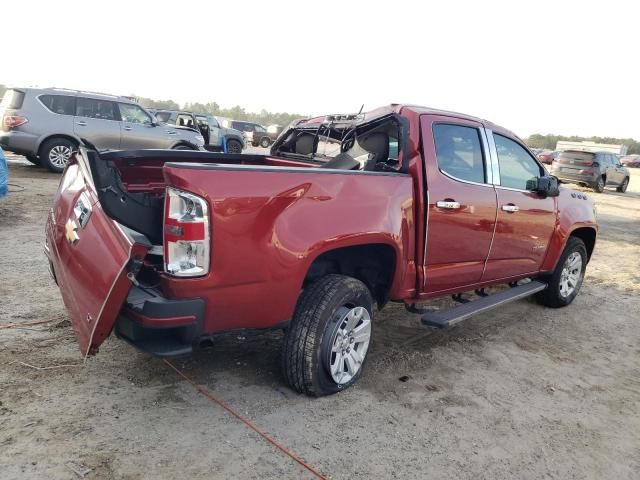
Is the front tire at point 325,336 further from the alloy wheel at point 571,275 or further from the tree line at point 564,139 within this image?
the tree line at point 564,139

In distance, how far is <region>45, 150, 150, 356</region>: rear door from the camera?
8.25 feet

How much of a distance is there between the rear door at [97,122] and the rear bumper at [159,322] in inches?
392

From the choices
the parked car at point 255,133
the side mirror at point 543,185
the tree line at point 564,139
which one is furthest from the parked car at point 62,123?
the tree line at point 564,139

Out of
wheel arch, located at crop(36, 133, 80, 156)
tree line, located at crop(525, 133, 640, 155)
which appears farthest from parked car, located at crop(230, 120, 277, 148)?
tree line, located at crop(525, 133, 640, 155)

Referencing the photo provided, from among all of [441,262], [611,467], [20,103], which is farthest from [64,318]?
[20,103]

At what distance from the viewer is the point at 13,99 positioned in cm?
1123

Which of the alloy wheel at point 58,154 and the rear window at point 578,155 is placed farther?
the rear window at point 578,155

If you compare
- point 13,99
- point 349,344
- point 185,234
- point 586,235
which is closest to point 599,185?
point 586,235

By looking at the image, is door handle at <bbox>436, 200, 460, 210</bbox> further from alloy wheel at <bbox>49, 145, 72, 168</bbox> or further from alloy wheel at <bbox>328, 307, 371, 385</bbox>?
alloy wheel at <bbox>49, 145, 72, 168</bbox>

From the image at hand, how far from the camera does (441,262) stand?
394 centimetres

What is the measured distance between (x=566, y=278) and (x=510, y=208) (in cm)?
183

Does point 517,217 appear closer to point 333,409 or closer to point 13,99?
point 333,409

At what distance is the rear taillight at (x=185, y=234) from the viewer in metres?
2.55

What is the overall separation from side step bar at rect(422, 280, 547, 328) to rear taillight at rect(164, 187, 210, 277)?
1.80 m
